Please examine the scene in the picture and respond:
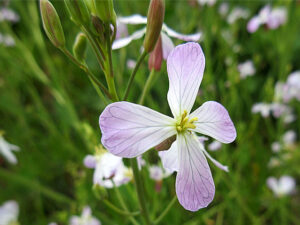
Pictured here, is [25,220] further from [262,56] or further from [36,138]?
[262,56]

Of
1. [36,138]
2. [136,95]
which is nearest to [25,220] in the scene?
[36,138]

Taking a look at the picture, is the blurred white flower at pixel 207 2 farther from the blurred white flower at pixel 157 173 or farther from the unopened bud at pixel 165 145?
the unopened bud at pixel 165 145

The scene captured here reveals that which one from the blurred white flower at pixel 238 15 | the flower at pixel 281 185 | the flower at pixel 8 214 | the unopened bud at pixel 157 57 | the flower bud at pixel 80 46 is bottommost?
the flower at pixel 8 214

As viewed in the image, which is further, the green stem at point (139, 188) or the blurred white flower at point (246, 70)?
the blurred white flower at point (246, 70)

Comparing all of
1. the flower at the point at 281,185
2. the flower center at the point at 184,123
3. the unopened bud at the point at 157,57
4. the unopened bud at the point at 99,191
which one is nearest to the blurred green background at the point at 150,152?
the flower at the point at 281,185

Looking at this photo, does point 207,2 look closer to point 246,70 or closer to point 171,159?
point 246,70

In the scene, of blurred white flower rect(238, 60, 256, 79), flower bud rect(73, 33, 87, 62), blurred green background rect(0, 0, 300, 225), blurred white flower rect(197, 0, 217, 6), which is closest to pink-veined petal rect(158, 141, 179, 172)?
flower bud rect(73, 33, 87, 62)

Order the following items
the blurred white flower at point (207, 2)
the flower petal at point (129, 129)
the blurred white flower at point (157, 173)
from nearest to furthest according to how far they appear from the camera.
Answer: the flower petal at point (129, 129) < the blurred white flower at point (157, 173) < the blurred white flower at point (207, 2)

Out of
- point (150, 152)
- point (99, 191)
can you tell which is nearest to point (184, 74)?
point (99, 191)
